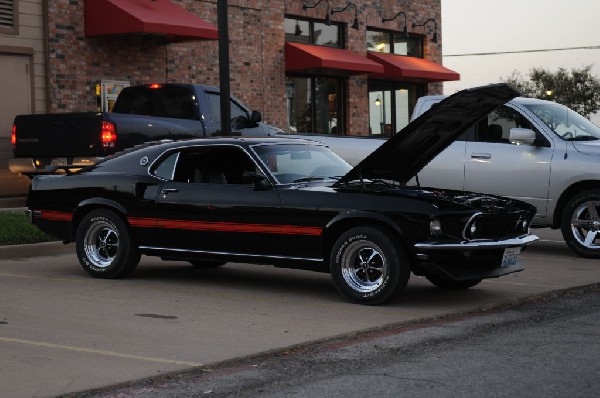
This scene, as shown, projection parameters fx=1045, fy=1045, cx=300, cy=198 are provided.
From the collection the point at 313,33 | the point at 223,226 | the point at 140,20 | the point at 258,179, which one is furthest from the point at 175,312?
the point at 313,33

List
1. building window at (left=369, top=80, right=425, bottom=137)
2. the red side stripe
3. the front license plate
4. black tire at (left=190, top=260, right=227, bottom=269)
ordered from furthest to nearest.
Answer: building window at (left=369, top=80, right=425, bottom=137) → black tire at (left=190, top=260, right=227, bottom=269) → the red side stripe → the front license plate

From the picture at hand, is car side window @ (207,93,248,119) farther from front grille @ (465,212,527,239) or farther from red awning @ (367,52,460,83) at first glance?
red awning @ (367,52,460,83)

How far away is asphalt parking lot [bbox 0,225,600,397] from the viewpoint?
6.71 metres

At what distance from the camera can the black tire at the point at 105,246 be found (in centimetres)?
1053

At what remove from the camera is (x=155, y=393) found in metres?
5.99

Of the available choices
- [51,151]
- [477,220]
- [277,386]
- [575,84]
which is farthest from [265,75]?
[575,84]

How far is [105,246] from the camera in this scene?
35.3ft

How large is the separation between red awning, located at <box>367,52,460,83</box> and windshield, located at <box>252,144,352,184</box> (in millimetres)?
19675

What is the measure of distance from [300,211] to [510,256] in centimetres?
193

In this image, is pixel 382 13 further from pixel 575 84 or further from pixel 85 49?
pixel 575 84

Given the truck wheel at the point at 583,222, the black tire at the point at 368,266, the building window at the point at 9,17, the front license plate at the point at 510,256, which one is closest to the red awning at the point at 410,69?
the building window at the point at 9,17

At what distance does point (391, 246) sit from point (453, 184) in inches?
187

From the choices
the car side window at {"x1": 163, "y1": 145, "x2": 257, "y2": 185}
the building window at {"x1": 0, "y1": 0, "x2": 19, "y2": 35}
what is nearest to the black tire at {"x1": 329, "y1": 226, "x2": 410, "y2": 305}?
the car side window at {"x1": 163, "y1": 145, "x2": 257, "y2": 185}

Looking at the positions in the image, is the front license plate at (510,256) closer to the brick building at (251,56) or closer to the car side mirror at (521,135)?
the car side mirror at (521,135)
